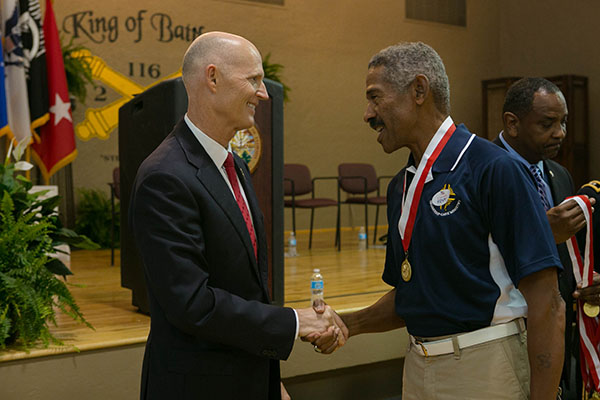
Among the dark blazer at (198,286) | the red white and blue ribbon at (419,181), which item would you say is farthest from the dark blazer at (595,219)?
the dark blazer at (198,286)

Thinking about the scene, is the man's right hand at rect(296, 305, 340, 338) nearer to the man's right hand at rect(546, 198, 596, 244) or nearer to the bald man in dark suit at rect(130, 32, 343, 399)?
the bald man in dark suit at rect(130, 32, 343, 399)

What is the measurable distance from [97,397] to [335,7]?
779 cm

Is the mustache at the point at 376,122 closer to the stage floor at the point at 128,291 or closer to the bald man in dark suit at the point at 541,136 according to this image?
the bald man in dark suit at the point at 541,136

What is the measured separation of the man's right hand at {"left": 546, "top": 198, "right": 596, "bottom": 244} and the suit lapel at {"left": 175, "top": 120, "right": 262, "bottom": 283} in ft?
3.52

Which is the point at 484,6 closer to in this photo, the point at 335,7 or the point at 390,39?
the point at 390,39

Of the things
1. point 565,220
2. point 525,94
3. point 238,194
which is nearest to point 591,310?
point 565,220

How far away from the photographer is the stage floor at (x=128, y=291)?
314 centimetres

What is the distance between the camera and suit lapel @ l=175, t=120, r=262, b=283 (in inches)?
62.6

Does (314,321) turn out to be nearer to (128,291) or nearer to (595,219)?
(595,219)

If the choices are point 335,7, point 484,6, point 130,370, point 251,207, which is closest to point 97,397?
point 130,370

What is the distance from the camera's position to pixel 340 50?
32.0 feet

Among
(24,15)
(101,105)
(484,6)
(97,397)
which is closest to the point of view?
(97,397)

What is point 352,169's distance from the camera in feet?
27.2

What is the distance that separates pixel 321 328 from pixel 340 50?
8369 millimetres
